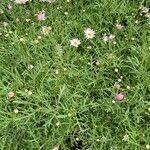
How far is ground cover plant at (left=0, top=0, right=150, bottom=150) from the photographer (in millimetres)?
2617

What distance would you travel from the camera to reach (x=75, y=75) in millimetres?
2818

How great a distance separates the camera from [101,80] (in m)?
2.85

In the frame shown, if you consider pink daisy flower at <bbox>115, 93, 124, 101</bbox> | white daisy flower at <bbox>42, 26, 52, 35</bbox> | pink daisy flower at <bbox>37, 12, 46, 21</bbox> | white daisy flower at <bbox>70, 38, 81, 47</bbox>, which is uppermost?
pink daisy flower at <bbox>37, 12, 46, 21</bbox>

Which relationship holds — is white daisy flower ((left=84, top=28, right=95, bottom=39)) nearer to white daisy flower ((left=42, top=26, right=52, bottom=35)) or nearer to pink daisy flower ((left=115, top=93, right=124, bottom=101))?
white daisy flower ((left=42, top=26, right=52, bottom=35))

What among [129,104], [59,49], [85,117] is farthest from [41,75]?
[129,104]

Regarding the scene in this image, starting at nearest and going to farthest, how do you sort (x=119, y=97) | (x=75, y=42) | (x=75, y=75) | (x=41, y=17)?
(x=119, y=97)
(x=75, y=75)
(x=75, y=42)
(x=41, y=17)

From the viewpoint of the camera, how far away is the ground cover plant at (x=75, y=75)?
2617 millimetres

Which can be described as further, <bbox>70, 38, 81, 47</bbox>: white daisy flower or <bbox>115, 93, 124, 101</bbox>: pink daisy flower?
<bbox>70, 38, 81, 47</bbox>: white daisy flower

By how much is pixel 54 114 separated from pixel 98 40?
0.77 m

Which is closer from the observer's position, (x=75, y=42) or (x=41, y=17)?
(x=75, y=42)

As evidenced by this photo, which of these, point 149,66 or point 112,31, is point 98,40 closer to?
point 112,31

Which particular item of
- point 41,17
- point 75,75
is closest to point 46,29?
point 41,17

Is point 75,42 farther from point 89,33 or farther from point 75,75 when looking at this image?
point 75,75

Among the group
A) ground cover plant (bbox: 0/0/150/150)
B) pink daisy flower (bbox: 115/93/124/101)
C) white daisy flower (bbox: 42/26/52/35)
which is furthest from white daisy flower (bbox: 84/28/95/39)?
pink daisy flower (bbox: 115/93/124/101)
